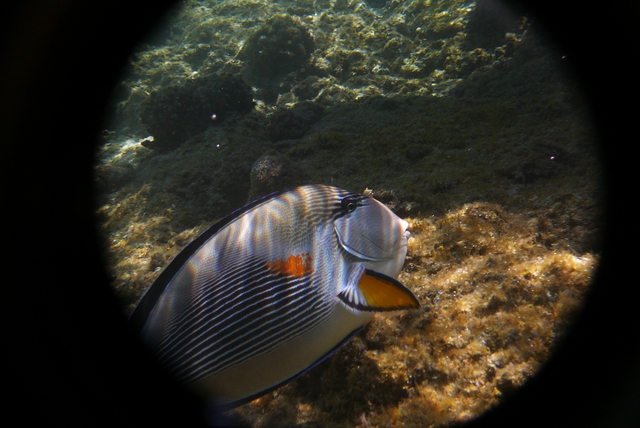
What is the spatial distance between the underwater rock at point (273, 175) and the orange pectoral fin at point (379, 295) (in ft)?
8.02

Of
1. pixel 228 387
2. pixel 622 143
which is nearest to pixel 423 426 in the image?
pixel 228 387

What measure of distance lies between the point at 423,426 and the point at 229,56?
1382 centimetres

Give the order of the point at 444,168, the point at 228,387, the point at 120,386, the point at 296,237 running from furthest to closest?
the point at 444,168
the point at 120,386
the point at 296,237
the point at 228,387

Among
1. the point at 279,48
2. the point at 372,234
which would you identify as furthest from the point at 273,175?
the point at 279,48

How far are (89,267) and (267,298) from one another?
155 inches

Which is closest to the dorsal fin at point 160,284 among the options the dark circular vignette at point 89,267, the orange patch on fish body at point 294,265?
the dark circular vignette at point 89,267

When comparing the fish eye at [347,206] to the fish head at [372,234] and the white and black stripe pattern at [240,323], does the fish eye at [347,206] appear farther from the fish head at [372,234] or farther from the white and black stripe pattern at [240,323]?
the white and black stripe pattern at [240,323]

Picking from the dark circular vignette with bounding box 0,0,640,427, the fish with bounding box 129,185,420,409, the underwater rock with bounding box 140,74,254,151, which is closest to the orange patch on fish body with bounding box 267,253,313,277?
the fish with bounding box 129,185,420,409

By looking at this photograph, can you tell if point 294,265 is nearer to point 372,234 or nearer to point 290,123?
point 372,234

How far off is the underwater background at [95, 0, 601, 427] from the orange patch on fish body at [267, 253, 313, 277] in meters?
0.81

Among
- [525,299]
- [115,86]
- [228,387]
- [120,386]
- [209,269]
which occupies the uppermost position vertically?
[209,269]

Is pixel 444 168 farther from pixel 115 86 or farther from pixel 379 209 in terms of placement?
pixel 115 86

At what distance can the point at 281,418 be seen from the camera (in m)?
1.54

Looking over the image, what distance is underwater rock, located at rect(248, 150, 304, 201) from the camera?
10.8 ft
